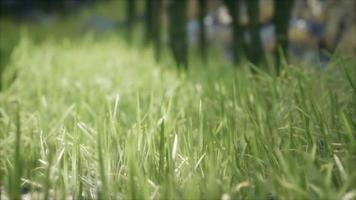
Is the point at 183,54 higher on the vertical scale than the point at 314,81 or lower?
higher

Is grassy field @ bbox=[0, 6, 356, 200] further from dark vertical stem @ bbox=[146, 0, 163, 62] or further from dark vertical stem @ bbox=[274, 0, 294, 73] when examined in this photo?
dark vertical stem @ bbox=[146, 0, 163, 62]

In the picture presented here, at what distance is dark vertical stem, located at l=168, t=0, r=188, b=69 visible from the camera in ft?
7.38

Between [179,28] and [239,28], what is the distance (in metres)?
0.35

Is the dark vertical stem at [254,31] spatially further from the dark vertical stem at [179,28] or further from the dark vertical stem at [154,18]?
the dark vertical stem at [154,18]

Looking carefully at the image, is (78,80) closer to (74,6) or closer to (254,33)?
(254,33)

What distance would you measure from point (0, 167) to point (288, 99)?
0.71 m

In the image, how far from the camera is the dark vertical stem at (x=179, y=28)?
2250 millimetres

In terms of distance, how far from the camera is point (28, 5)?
885cm

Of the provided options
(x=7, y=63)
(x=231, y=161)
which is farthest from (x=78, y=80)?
(x=231, y=161)

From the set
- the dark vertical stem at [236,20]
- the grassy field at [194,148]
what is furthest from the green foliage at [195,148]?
the dark vertical stem at [236,20]

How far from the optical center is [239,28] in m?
2.45

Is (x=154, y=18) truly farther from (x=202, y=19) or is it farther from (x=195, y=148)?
(x=195, y=148)

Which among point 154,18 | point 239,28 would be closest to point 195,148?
point 239,28

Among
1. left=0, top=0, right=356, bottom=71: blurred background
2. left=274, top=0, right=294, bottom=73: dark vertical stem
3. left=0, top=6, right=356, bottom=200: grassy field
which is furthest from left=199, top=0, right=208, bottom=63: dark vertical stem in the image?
left=0, top=6, right=356, bottom=200: grassy field
